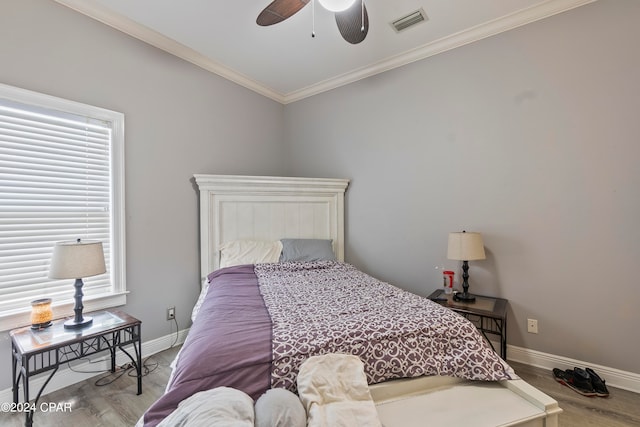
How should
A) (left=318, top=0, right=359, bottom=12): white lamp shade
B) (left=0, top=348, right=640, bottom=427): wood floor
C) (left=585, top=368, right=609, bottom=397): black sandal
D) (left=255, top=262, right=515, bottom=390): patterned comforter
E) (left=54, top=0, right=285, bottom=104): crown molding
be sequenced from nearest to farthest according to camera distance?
(left=255, top=262, right=515, bottom=390): patterned comforter
(left=318, top=0, right=359, bottom=12): white lamp shade
(left=0, top=348, right=640, bottom=427): wood floor
(left=585, top=368, right=609, bottom=397): black sandal
(left=54, top=0, right=285, bottom=104): crown molding

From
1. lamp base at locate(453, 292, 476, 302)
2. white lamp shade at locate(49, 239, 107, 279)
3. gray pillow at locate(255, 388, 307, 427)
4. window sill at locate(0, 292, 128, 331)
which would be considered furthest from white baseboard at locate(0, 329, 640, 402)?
gray pillow at locate(255, 388, 307, 427)

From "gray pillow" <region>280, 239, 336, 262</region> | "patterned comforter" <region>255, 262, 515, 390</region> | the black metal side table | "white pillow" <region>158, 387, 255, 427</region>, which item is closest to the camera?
"white pillow" <region>158, 387, 255, 427</region>

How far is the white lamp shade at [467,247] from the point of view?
93.8 inches

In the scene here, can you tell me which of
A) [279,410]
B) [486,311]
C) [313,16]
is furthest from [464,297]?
[313,16]

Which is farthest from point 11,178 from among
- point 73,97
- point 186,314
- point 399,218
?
point 399,218

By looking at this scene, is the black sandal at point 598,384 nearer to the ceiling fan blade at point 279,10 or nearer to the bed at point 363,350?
the bed at point 363,350

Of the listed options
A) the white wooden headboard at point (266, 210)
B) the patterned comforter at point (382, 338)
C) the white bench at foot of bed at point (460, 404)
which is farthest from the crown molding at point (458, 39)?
the white bench at foot of bed at point (460, 404)

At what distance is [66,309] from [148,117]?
1662 millimetres

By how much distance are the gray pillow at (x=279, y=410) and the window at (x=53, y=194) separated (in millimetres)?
1929

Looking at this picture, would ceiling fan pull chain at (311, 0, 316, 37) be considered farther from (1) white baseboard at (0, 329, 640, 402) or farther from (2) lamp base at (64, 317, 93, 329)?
(1) white baseboard at (0, 329, 640, 402)

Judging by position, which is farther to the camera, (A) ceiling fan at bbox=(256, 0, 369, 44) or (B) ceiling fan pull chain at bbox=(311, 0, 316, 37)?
(B) ceiling fan pull chain at bbox=(311, 0, 316, 37)

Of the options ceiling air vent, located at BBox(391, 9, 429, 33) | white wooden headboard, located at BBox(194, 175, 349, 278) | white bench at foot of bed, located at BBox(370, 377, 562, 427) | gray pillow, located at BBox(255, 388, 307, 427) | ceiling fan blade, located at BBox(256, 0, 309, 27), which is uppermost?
ceiling air vent, located at BBox(391, 9, 429, 33)

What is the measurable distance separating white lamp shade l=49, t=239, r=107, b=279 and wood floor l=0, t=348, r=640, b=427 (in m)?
0.87

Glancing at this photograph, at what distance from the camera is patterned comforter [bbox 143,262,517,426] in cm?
123
